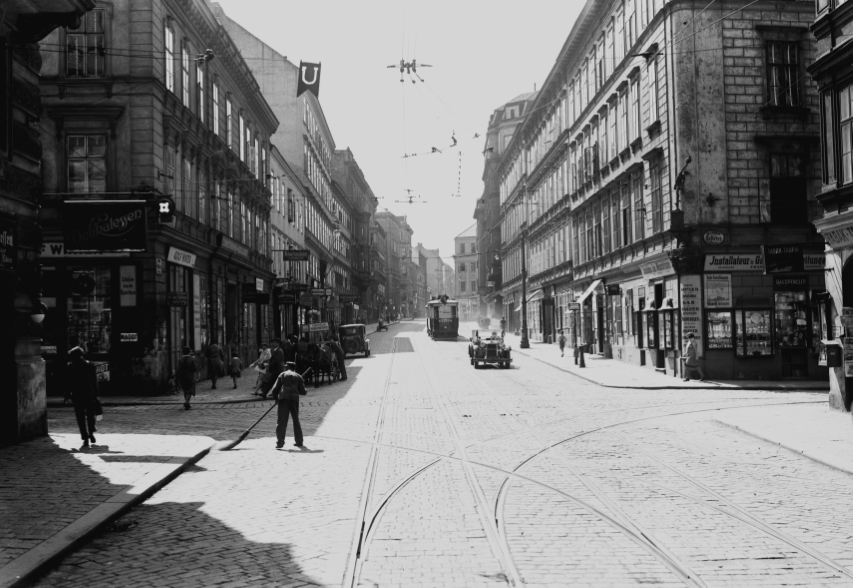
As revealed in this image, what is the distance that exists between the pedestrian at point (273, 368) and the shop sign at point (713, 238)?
14210 millimetres

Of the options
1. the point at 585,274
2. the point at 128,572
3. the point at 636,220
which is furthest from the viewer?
the point at 585,274

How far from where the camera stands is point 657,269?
29.3 meters

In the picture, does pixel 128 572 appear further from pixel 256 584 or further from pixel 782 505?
pixel 782 505

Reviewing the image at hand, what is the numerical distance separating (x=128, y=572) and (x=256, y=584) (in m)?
1.24

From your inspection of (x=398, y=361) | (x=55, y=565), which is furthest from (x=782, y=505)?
(x=398, y=361)

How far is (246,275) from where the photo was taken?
36.4 metres

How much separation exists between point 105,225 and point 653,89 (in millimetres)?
19347

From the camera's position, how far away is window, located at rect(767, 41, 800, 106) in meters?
26.9

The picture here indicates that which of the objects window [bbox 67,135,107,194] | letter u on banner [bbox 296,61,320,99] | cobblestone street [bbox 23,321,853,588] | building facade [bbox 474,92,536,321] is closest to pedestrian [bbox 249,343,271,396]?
cobblestone street [bbox 23,321,853,588]

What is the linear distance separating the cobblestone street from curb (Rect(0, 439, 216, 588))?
0.12 meters

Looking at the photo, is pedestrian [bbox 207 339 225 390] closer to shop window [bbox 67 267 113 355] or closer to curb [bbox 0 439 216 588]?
shop window [bbox 67 267 113 355]

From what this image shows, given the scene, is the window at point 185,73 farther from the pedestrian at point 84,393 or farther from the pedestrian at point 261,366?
the pedestrian at point 84,393

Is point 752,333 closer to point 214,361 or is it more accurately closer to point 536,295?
point 214,361

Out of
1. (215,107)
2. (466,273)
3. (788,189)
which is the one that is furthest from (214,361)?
(466,273)
